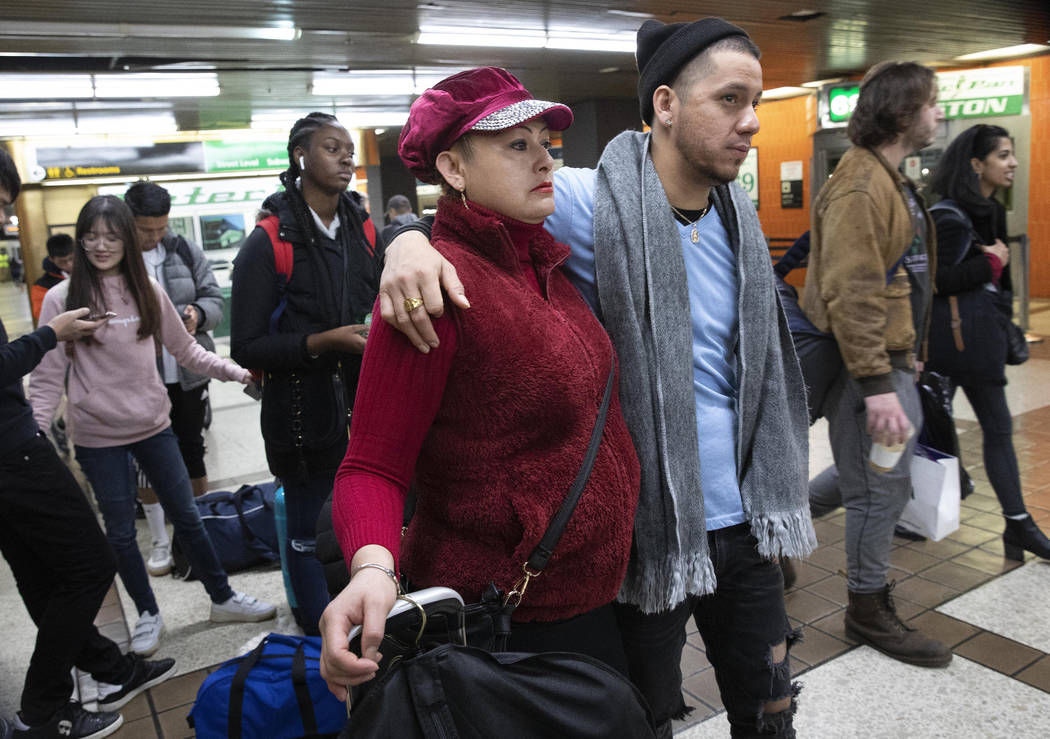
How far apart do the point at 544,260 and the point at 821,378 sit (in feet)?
5.76

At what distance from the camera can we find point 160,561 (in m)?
4.27

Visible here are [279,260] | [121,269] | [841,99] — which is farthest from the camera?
[841,99]

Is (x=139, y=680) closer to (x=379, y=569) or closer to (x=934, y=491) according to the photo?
(x=379, y=569)

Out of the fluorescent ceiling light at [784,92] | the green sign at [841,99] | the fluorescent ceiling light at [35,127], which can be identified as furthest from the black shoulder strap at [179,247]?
the fluorescent ceiling light at [784,92]

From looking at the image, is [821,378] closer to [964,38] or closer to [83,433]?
[83,433]

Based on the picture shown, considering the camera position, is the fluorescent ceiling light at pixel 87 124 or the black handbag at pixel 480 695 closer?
the black handbag at pixel 480 695

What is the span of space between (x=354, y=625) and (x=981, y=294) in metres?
3.28

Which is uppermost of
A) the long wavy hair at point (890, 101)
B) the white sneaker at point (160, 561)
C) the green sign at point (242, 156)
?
the green sign at point (242, 156)

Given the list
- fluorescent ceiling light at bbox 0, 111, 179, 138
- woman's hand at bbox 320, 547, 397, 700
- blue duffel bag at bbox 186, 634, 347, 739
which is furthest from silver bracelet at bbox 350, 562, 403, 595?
fluorescent ceiling light at bbox 0, 111, 179, 138

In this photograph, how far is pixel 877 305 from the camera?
8.82 ft

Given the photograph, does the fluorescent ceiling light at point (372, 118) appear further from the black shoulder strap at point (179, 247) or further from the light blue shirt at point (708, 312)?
the light blue shirt at point (708, 312)

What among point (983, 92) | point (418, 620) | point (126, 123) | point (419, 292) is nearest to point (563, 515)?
point (418, 620)

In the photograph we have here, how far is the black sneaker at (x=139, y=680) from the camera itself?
2.98 m

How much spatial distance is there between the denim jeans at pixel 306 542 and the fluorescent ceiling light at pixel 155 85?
22.9 feet
